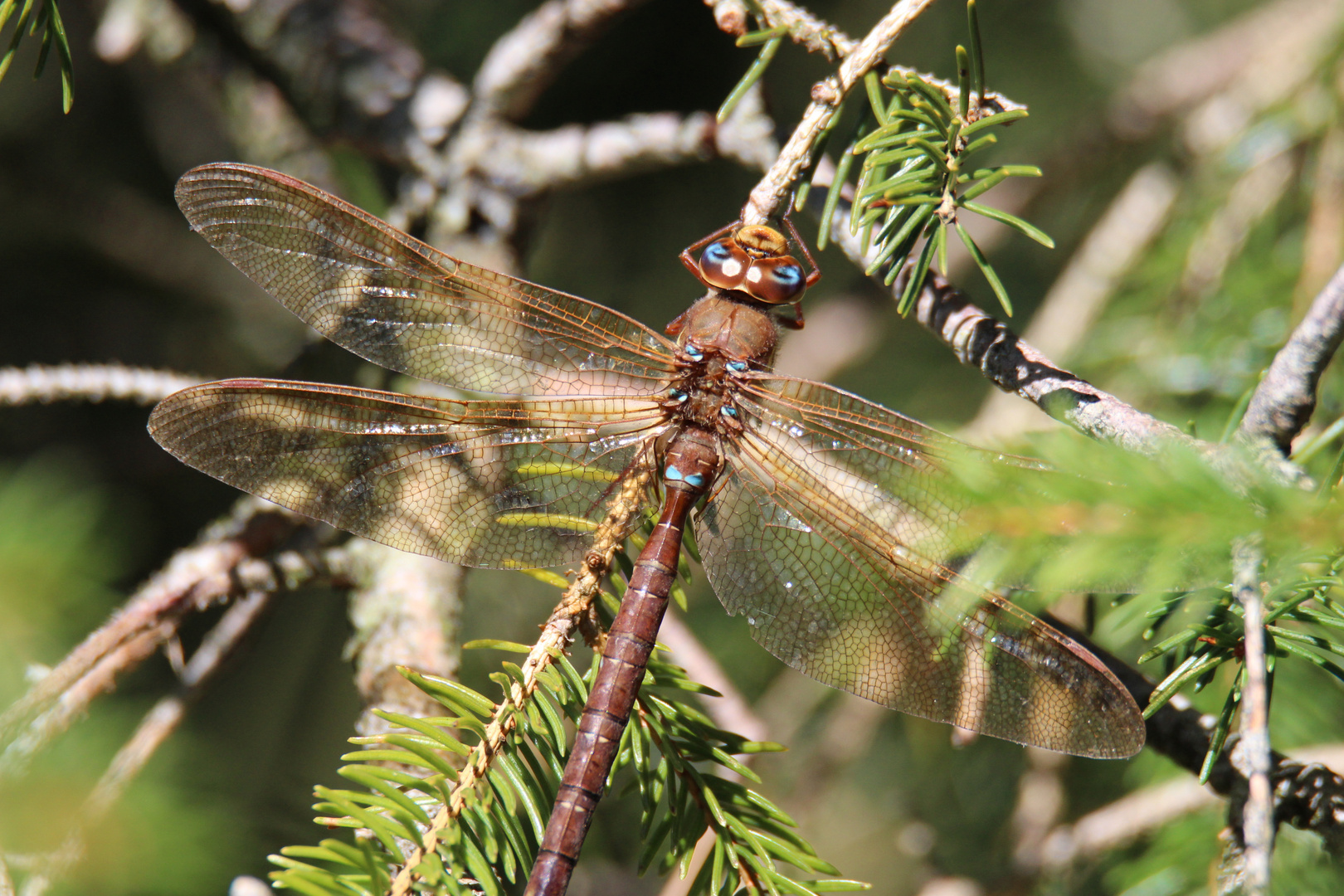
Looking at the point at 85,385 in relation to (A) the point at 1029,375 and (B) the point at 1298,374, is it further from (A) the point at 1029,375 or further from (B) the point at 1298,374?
(B) the point at 1298,374

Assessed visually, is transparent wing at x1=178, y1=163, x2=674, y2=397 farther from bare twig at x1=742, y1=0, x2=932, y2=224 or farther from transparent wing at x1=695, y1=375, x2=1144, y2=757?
bare twig at x1=742, y1=0, x2=932, y2=224

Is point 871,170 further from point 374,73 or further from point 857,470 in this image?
point 374,73

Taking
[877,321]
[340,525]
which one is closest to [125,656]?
[340,525]

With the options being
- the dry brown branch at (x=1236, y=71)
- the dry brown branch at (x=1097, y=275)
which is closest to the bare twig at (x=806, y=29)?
the dry brown branch at (x=1097, y=275)

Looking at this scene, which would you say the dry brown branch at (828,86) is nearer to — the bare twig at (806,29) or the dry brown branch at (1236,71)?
the bare twig at (806,29)

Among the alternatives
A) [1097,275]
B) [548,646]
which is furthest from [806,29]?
[1097,275]
